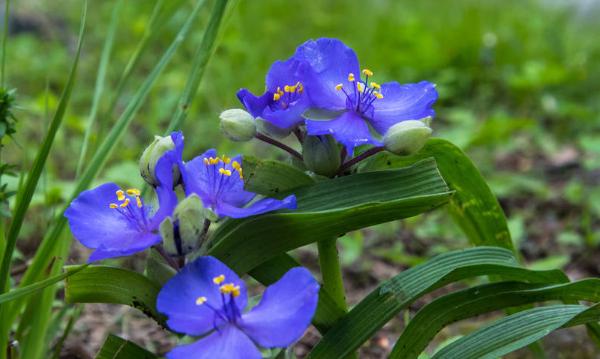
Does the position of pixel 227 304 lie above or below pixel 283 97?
below

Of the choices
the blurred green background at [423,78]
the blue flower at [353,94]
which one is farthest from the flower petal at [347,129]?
the blurred green background at [423,78]

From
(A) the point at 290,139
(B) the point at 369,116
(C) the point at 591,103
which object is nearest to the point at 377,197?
(B) the point at 369,116

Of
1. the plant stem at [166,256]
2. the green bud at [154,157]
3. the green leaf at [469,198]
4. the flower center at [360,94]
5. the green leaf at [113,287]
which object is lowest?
the green leaf at [113,287]

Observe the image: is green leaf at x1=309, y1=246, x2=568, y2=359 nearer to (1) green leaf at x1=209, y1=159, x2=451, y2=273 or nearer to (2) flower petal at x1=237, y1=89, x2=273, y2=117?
(1) green leaf at x1=209, y1=159, x2=451, y2=273

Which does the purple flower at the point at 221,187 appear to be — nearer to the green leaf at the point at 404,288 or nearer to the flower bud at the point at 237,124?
the flower bud at the point at 237,124

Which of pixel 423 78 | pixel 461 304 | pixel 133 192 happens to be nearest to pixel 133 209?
pixel 133 192

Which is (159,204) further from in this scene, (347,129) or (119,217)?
(347,129)

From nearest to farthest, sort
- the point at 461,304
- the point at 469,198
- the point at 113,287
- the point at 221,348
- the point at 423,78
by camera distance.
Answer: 1. the point at 221,348
2. the point at 113,287
3. the point at 461,304
4. the point at 469,198
5. the point at 423,78

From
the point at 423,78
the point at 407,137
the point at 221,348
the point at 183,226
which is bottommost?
the point at 221,348
